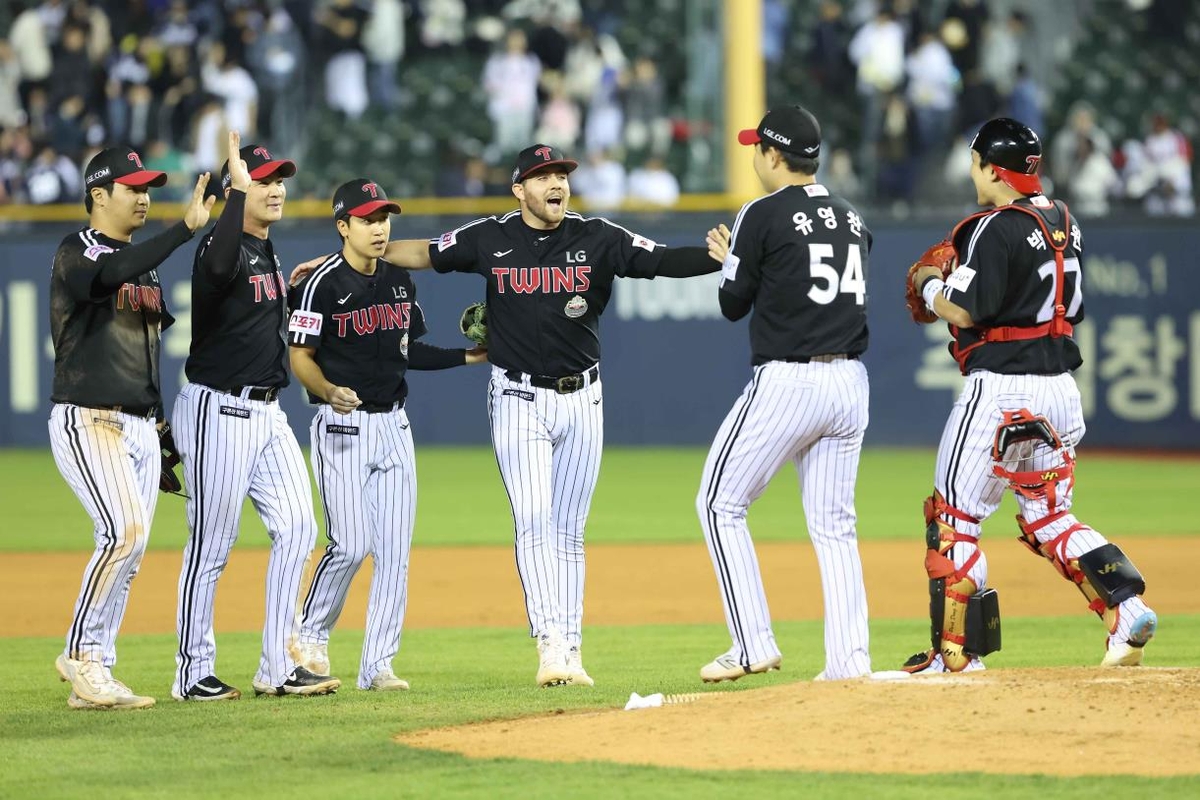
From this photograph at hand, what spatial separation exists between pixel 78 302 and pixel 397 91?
46.3 ft

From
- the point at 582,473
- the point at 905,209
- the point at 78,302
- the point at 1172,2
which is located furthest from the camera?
the point at 1172,2

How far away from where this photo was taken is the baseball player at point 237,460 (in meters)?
6.82

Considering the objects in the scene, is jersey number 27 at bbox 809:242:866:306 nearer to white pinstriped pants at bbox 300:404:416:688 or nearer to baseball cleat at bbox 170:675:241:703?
white pinstriped pants at bbox 300:404:416:688

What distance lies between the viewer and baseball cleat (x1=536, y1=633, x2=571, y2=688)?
7066 millimetres

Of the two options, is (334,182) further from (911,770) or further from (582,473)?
(911,770)

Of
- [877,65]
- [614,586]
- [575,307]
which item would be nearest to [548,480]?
[575,307]

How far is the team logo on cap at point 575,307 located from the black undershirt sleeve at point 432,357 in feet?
1.99

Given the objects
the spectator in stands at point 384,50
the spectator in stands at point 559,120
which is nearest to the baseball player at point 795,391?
the spectator in stands at point 559,120

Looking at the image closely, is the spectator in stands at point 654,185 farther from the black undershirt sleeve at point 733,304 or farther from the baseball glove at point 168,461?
the black undershirt sleeve at point 733,304

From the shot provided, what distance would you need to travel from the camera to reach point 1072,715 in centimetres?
561

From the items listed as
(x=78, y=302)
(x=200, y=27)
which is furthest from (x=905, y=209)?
(x=78, y=302)

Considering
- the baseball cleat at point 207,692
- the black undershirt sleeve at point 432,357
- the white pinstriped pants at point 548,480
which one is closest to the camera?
the baseball cleat at point 207,692

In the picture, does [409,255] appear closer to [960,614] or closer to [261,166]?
[261,166]

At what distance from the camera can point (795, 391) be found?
21.2 ft
